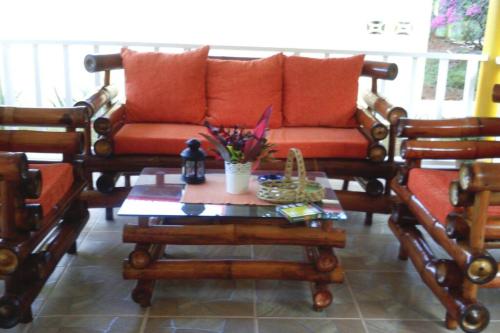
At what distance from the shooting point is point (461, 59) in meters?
3.81

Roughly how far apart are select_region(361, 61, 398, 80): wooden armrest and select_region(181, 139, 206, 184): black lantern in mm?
1340

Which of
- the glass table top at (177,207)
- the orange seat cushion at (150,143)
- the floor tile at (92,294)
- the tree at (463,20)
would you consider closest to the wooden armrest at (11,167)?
the glass table top at (177,207)

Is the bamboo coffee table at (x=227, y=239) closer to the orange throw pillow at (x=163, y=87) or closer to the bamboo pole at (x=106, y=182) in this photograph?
the bamboo pole at (x=106, y=182)

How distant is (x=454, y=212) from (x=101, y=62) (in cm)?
210

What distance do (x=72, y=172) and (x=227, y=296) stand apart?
875 millimetres

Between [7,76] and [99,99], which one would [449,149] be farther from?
[7,76]

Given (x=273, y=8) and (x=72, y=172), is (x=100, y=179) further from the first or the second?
(x=273, y=8)

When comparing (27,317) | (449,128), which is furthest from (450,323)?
(27,317)

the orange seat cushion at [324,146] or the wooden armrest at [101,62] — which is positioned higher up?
the wooden armrest at [101,62]

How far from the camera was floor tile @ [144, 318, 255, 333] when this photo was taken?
201cm

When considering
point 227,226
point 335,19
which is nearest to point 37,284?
point 227,226

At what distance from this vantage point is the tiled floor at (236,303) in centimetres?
205

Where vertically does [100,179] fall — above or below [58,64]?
below

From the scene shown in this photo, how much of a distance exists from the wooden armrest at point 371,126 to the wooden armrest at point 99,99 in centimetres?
144
